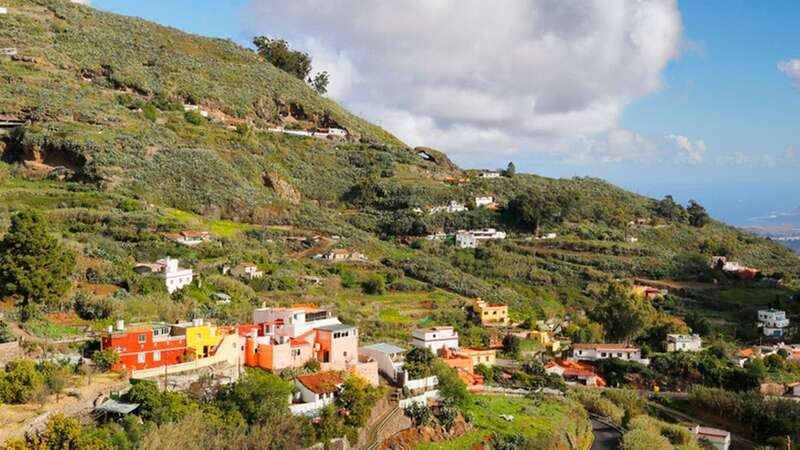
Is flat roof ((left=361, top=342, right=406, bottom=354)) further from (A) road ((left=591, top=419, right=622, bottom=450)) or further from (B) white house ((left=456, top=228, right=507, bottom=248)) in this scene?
(B) white house ((left=456, top=228, right=507, bottom=248))

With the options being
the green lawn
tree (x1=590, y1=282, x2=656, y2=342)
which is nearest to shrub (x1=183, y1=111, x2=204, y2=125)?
tree (x1=590, y1=282, x2=656, y2=342)

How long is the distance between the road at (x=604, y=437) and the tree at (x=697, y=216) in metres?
51.5

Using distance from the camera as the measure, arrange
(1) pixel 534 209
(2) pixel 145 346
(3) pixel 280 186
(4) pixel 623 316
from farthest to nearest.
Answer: (1) pixel 534 209, (3) pixel 280 186, (4) pixel 623 316, (2) pixel 145 346

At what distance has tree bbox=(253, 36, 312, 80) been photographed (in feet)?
308

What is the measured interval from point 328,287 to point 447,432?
684 inches

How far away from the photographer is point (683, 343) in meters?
43.4

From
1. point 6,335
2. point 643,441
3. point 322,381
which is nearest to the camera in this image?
point 6,335

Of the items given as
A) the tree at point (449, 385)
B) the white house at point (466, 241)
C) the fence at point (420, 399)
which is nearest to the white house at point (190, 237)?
the tree at point (449, 385)

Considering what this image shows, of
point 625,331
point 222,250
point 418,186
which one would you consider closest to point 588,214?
point 418,186

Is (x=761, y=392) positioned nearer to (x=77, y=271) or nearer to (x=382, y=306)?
(x=382, y=306)

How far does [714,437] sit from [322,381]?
1793 centimetres

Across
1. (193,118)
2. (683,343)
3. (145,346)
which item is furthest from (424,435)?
(193,118)

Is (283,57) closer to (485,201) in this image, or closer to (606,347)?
(485,201)

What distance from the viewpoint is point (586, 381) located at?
37.3m
